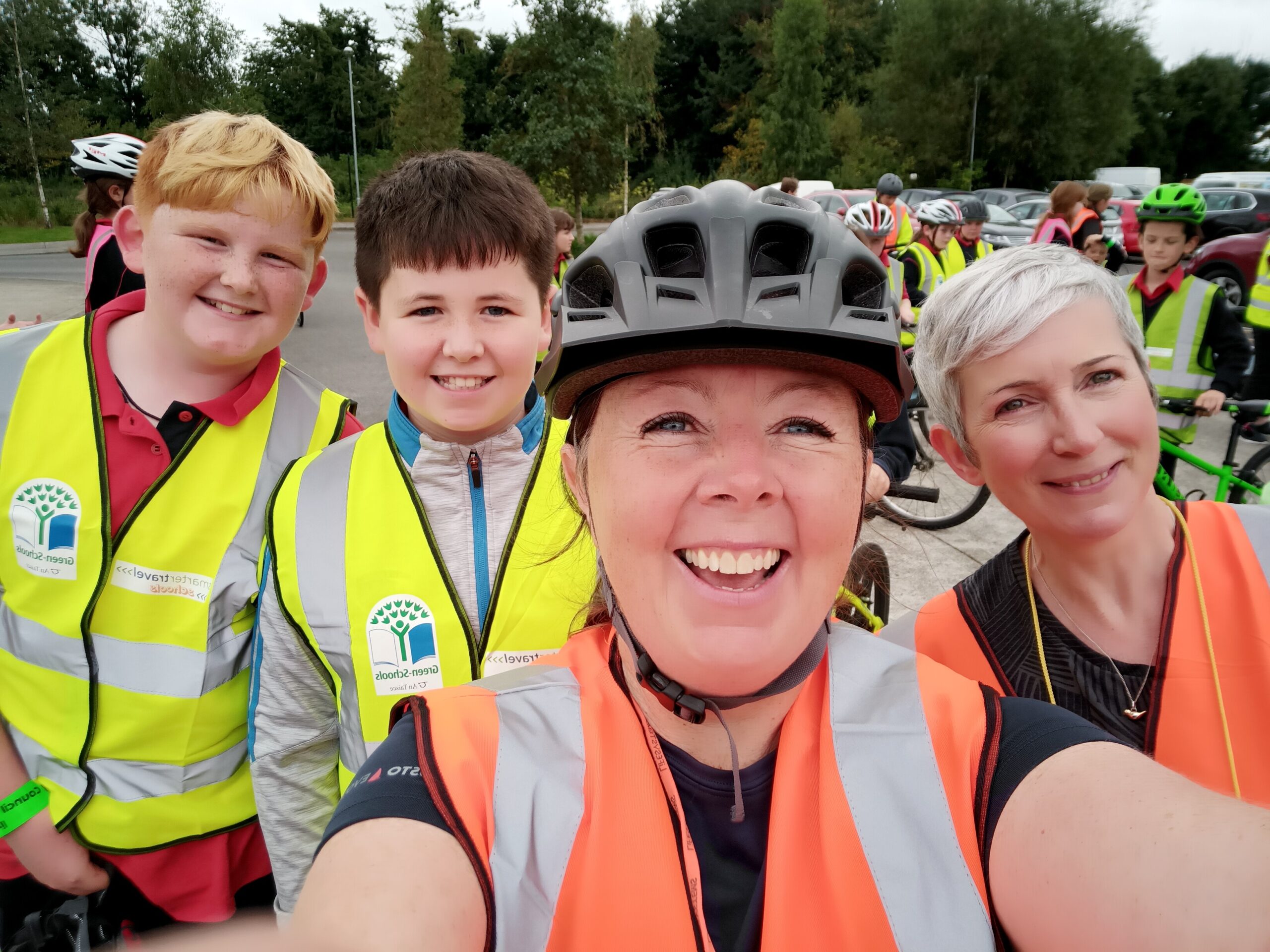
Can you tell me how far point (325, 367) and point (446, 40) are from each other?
30458 mm

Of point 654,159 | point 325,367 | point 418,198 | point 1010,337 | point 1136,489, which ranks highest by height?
point 654,159

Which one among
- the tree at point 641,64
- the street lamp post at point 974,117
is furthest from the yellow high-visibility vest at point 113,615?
the street lamp post at point 974,117

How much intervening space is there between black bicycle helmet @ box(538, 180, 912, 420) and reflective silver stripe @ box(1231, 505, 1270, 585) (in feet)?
3.45

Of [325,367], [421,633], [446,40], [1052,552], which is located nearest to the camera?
A: [421,633]

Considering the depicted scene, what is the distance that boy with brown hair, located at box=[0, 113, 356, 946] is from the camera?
2080 millimetres

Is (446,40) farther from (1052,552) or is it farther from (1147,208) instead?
(1052,552)

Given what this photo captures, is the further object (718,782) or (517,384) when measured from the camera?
(517,384)

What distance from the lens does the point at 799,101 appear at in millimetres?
44281

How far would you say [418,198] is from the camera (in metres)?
2.06

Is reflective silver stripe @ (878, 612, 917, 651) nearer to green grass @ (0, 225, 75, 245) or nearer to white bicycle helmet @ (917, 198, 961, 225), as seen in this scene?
white bicycle helmet @ (917, 198, 961, 225)

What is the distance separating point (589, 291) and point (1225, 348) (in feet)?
18.2

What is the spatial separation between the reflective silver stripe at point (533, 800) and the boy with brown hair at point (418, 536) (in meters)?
0.52

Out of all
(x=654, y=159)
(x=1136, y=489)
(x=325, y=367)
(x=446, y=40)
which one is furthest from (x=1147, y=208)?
(x=654, y=159)

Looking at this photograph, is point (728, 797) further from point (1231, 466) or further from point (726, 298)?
point (1231, 466)
